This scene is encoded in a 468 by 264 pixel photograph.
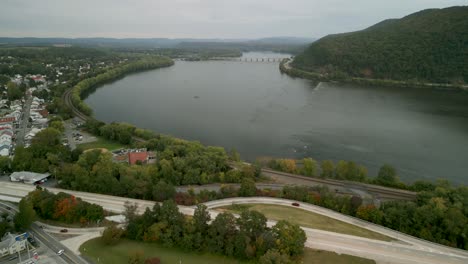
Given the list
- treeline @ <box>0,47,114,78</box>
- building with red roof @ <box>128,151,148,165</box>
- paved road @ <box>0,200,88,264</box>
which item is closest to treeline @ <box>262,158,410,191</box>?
building with red roof @ <box>128,151,148,165</box>

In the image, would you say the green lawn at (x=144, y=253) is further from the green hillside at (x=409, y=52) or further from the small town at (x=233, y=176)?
the green hillside at (x=409, y=52)

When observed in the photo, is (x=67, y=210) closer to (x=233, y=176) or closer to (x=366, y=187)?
(x=233, y=176)

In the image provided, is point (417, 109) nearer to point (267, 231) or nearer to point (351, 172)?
point (351, 172)

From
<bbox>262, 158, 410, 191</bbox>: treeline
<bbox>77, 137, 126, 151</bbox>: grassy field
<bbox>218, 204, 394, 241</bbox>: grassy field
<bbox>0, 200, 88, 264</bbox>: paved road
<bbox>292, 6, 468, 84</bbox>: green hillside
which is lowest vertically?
<bbox>0, 200, 88, 264</bbox>: paved road

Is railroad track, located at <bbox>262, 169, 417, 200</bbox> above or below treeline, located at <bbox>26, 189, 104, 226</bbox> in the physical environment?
above

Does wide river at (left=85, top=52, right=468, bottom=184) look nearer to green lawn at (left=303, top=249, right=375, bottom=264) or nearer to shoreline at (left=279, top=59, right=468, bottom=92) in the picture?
shoreline at (left=279, top=59, right=468, bottom=92)
